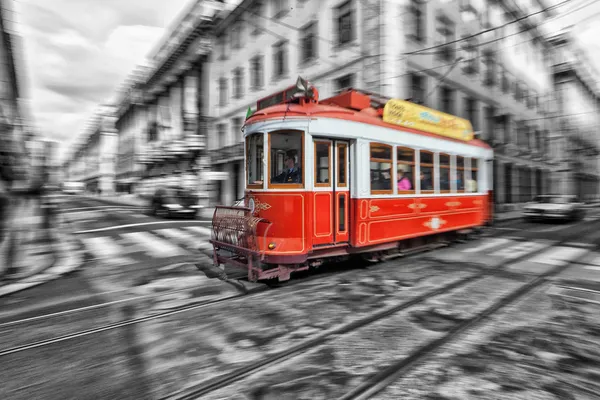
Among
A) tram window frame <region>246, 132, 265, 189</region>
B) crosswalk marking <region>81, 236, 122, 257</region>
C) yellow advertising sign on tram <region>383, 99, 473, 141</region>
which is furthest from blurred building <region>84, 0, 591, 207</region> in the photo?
crosswalk marking <region>81, 236, 122, 257</region>

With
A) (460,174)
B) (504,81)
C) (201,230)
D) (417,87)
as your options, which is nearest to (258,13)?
(417,87)

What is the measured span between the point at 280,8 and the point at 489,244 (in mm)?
19559

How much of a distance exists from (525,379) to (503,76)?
29972 mm

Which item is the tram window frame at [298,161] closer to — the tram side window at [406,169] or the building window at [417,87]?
the tram side window at [406,169]

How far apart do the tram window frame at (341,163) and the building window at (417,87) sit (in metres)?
13.0

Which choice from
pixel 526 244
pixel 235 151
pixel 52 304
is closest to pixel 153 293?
pixel 52 304

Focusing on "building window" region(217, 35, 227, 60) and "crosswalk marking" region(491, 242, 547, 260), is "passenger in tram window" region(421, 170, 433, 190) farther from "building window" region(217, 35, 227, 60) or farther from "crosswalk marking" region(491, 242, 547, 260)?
"building window" region(217, 35, 227, 60)

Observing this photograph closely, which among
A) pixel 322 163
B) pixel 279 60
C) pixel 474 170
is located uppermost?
pixel 279 60

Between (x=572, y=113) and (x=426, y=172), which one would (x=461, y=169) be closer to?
(x=426, y=172)

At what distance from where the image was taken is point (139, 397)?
9.71ft

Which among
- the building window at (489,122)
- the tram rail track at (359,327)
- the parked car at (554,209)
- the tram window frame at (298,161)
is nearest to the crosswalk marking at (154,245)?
the tram window frame at (298,161)

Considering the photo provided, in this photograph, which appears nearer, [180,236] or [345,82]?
[180,236]

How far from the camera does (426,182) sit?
28.2 ft

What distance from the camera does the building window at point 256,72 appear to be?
24.3 m
